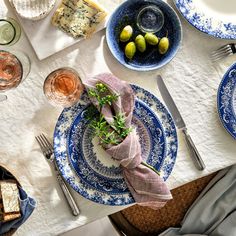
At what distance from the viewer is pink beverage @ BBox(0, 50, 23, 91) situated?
4.06 feet

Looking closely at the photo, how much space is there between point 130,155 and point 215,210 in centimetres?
38

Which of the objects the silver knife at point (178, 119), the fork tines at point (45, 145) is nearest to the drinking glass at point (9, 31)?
the fork tines at point (45, 145)

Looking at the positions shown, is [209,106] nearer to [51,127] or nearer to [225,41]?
[225,41]

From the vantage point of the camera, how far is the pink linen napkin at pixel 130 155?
1204 mm

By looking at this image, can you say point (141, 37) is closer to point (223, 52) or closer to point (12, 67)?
point (223, 52)

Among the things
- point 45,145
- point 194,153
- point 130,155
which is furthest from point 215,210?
point 45,145

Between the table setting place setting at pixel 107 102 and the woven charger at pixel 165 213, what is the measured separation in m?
0.19

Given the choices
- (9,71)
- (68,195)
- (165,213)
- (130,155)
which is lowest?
(165,213)

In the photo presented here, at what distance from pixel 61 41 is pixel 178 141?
0.35 meters

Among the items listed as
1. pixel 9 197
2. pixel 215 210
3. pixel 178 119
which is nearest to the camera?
pixel 9 197

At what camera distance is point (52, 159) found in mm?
1262

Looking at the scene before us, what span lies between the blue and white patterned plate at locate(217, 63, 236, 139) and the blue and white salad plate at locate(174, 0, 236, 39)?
92 mm

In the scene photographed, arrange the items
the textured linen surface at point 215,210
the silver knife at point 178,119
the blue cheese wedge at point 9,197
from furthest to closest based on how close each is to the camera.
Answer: the textured linen surface at point 215,210
the silver knife at point 178,119
the blue cheese wedge at point 9,197

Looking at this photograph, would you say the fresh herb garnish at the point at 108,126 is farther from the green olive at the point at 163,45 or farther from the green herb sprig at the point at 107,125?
the green olive at the point at 163,45
